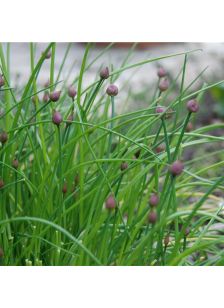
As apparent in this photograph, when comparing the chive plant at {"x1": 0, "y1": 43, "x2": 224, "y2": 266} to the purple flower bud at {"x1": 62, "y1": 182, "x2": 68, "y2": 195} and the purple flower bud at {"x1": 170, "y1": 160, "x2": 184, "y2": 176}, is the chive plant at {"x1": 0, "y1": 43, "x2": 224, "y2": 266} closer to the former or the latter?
the purple flower bud at {"x1": 62, "y1": 182, "x2": 68, "y2": 195}

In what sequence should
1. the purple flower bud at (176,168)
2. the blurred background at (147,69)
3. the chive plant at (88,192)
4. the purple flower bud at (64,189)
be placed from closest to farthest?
the purple flower bud at (176,168) → the chive plant at (88,192) → the purple flower bud at (64,189) → the blurred background at (147,69)

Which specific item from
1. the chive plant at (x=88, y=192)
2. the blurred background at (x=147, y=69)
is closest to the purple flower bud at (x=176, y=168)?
the chive plant at (x=88, y=192)

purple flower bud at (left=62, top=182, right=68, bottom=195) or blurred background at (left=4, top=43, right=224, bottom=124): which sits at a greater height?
blurred background at (left=4, top=43, right=224, bottom=124)

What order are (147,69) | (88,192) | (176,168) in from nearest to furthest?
1. (176,168)
2. (88,192)
3. (147,69)

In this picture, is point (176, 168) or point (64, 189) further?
point (64, 189)

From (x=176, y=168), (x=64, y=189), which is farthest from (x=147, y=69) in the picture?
(x=176, y=168)

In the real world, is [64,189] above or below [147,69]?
below

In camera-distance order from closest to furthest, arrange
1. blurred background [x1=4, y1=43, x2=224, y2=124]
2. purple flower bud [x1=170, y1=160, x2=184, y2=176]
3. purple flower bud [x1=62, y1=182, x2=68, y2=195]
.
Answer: purple flower bud [x1=170, y1=160, x2=184, y2=176] → purple flower bud [x1=62, y1=182, x2=68, y2=195] → blurred background [x1=4, y1=43, x2=224, y2=124]

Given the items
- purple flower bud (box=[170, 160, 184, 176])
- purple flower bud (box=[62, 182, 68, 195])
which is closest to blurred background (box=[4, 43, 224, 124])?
purple flower bud (box=[62, 182, 68, 195])

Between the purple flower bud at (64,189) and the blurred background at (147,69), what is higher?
the blurred background at (147,69)

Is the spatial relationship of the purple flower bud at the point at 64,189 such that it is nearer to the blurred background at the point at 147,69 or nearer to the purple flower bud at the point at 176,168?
the purple flower bud at the point at 176,168

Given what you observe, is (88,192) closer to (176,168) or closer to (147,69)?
(176,168)

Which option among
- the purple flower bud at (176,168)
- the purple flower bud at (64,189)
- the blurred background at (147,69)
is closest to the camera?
the purple flower bud at (176,168)
